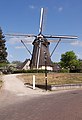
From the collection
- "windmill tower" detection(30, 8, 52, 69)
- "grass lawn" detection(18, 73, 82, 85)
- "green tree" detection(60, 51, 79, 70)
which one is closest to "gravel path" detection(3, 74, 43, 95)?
"grass lawn" detection(18, 73, 82, 85)

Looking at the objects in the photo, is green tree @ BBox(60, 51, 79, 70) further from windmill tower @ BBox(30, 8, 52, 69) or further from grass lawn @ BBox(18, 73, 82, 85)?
grass lawn @ BBox(18, 73, 82, 85)

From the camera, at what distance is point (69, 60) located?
432 ft

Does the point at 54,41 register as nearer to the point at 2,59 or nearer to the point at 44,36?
the point at 44,36

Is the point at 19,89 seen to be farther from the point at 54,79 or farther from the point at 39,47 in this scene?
the point at 39,47

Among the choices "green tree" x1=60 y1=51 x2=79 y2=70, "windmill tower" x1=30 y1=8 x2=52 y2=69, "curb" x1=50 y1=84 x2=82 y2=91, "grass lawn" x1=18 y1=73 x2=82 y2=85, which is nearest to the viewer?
"curb" x1=50 y1=84 x2=82 y2=91

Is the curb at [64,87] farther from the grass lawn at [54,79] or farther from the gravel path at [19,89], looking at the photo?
the grass lawn at [54,79]

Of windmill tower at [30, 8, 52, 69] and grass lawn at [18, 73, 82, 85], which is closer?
grass lawn at [18, 73, 82, 85]

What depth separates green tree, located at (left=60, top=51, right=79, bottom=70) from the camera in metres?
129

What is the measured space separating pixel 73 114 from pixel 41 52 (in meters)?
55.9

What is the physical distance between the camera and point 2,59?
268 feet

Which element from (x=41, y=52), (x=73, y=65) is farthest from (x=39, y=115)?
(x=73, y=65)

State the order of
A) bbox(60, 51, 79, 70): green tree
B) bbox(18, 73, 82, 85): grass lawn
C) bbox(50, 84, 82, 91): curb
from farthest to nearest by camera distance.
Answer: bbox(60, 51, 79, 70): green tree < bbox(18, 73, 82, 85): grass lawn < bbox(50, 84, 82, 91): curb

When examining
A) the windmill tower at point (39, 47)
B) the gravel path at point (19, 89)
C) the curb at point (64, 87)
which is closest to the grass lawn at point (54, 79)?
the gravel path at point (19, 89)

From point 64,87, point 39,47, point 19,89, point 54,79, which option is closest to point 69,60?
point 39,47
